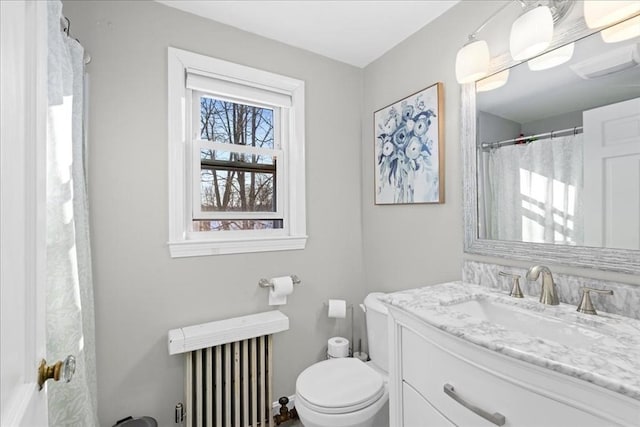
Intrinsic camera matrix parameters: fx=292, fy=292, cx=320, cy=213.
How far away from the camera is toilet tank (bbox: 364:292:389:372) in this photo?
164cm

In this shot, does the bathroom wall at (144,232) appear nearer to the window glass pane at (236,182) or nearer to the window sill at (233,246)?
the window sill at (233,246)

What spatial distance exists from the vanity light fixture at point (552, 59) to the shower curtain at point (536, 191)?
0.30 metres

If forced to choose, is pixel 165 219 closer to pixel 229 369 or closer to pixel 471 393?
pixel 229 369

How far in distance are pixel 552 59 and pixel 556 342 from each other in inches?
41.7

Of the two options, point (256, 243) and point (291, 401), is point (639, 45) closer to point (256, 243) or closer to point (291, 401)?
point (256, 243)

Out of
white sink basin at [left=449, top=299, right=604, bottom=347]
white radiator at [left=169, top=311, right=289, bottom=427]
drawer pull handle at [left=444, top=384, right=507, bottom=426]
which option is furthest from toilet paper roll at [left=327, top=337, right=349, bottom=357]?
drawer pull handle at [left=444, top=384, right=507, bottom=426]

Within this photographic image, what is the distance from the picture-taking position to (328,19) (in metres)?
1.68

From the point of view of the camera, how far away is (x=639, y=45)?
95 centimetres

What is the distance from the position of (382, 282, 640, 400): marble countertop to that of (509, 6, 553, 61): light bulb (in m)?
0.96

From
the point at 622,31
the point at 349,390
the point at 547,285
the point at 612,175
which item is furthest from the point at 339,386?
the point at 622,31

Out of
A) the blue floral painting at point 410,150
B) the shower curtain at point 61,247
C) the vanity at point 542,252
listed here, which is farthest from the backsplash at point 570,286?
the shower curtain at point 61,247

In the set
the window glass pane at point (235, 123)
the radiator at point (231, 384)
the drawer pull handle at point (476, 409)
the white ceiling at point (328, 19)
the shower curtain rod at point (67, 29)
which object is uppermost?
the white ceiling at point (328, 19)

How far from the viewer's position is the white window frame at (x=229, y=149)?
158 cm

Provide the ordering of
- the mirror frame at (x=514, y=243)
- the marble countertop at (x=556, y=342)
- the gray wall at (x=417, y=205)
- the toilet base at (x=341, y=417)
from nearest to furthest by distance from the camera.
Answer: the marble countertop at (x=556, y=342)
the mirror frame at (x=514, y=243)
the toilet base at (x=341, y=417)
the gray wall at (x=417, y=205)
